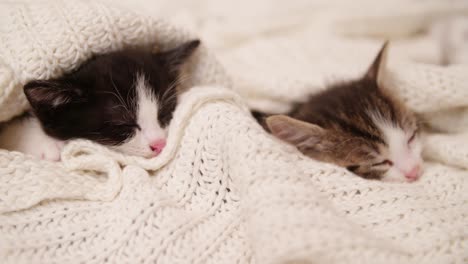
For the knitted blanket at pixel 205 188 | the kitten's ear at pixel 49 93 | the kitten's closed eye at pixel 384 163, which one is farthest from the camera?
the kitten's closed eye at pixel 384 163

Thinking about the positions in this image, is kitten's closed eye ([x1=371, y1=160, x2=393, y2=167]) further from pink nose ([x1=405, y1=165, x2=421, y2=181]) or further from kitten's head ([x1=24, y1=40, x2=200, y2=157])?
kitten's head ([x1=24, y1=40, x2=200, y2=157])

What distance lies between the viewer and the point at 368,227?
0.96 m

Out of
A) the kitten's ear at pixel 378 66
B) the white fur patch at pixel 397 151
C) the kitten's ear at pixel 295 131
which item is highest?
the kitten's ear at pixel 378 66

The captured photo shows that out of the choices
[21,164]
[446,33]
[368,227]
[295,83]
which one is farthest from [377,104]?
[21,164]

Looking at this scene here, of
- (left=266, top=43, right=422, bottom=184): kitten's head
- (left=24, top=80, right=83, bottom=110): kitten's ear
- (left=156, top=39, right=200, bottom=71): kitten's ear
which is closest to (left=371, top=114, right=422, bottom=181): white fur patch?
(left=266, top=43, right=422, bottom=184): kitten's head

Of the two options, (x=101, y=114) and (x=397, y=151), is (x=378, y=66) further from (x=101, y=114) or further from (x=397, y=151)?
(x=101, y=114)

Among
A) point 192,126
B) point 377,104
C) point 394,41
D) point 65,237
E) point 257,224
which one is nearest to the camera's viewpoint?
point 257,224

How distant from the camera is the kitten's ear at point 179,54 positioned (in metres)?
1.38

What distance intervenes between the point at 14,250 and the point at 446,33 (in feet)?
7.17

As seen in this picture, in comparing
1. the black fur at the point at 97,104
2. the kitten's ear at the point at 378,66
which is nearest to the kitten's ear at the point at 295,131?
the kitten's ear at the point at 378,66

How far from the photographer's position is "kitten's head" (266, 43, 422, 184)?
1.21m

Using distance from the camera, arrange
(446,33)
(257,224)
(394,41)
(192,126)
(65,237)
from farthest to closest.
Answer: (394,41), (446,33), (192,126), (65,237), (257,224)

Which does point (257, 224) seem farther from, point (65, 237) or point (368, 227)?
point (65, 237)

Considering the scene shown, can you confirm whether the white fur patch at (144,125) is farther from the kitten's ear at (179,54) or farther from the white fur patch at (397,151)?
the white fur patch at (397,151)
